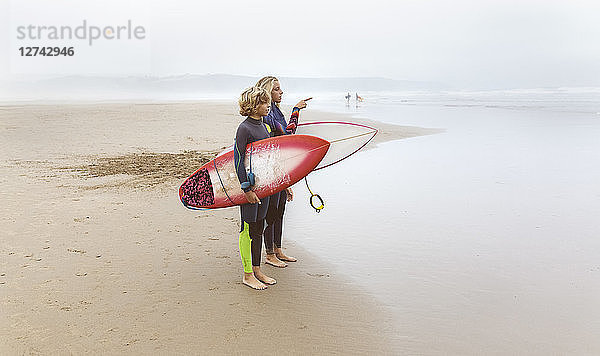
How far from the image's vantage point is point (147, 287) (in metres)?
3.94

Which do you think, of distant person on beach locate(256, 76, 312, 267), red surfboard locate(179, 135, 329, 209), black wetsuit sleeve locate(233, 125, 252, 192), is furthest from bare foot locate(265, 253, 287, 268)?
black wetsuit sleeve locate(233, 125, 252, 192)

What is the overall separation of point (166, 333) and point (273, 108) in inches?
84.5

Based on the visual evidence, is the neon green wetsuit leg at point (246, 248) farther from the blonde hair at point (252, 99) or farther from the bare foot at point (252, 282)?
the blonde hair at point (252, 99)

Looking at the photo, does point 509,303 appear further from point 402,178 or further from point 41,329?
point 402,178

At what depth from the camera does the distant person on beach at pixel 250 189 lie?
3.78 meters

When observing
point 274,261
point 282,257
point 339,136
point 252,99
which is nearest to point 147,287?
point 274,261

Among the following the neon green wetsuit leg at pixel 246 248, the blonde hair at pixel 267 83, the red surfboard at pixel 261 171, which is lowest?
the neon green wetsuit leg at pixel 246 248

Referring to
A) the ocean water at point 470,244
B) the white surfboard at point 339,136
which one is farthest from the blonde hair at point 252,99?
the ocean water at point 470,244

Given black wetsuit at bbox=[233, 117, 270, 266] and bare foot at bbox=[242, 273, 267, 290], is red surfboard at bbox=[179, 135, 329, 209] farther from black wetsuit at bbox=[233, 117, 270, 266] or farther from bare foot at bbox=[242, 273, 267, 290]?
bare foot at bbox=[242, 273, 267, 290]

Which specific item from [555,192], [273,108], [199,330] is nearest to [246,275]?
[199,330]

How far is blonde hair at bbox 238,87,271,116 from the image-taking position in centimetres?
380

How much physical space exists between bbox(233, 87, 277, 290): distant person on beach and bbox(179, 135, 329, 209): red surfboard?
0.07 metres

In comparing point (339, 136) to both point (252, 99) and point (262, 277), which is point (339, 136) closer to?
point (252, 99)

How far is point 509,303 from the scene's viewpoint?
3.62 m
